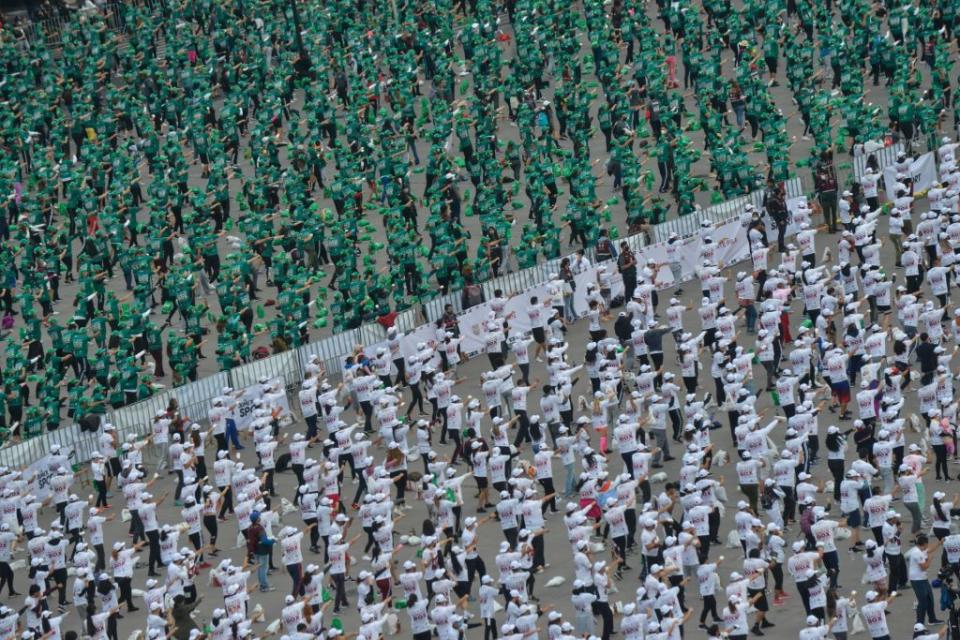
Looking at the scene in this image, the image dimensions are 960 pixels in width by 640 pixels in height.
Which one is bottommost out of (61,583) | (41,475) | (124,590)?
(124,590)

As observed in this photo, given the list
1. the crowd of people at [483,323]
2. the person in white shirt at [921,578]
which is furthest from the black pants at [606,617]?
the person in white shirt at [921,578]

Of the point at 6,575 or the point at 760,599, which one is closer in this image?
the point at 760,599

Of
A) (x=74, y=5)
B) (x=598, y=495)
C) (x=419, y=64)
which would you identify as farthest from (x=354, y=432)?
(x=74, y=5)

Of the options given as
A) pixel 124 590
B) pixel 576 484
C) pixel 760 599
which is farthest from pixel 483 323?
pixel 760 599

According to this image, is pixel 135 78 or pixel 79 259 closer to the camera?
pixel 79 259

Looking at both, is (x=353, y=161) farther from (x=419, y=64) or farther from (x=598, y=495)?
(x=598, y=495)

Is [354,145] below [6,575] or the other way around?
the other way around

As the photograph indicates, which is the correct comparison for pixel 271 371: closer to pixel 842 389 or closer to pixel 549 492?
pixel 549 492
